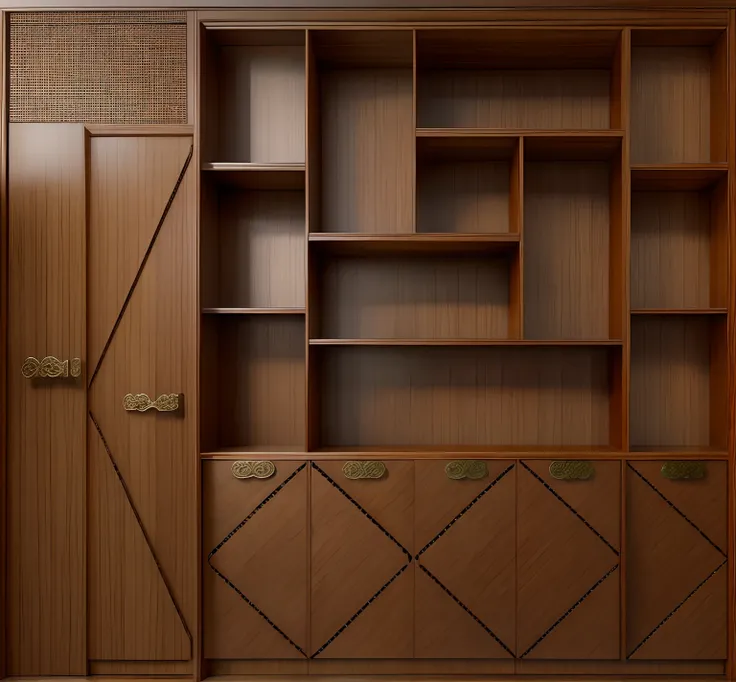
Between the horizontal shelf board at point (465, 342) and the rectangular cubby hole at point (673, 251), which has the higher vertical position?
the rectangular cubby hole at point (673, 251)

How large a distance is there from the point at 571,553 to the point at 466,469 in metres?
0.50

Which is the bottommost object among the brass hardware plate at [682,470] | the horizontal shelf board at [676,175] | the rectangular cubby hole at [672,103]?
the brass hardware plate at [682,470]

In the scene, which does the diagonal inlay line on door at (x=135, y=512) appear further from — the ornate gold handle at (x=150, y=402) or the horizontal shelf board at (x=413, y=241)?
the horizontal shelf board at (x=413, y=241)

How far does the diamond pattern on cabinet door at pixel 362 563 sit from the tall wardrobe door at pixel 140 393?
481 millimetres

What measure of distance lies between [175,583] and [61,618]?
446mm

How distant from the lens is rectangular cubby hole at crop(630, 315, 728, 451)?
8.96 ft

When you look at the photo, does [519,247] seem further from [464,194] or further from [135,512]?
[135,512]

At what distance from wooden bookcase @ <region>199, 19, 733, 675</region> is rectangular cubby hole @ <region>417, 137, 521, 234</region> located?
12mm

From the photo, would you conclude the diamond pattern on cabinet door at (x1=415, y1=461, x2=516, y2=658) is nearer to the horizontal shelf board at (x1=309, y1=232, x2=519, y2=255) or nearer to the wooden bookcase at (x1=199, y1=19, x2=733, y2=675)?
the wooden bookcase at (x1=199, y1=19, x2=733, y2=675)

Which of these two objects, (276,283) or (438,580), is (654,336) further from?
(276,283)

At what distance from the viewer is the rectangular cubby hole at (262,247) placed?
2.76m

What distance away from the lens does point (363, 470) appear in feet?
8.09

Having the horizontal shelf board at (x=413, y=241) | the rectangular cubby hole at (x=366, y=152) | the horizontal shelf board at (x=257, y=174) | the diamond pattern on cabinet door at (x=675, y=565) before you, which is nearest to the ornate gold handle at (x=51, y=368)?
the horizontal shelf board at (x=257, y=174)

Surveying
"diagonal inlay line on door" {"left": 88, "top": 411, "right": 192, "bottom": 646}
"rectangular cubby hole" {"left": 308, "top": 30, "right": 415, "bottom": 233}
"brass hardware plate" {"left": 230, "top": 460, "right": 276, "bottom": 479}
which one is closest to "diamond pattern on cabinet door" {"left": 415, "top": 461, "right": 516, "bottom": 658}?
"brass hardware plate" {"left": 230, "top": 460, "right": 276, "bottom": 479}
